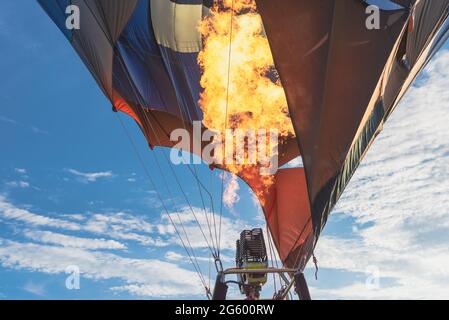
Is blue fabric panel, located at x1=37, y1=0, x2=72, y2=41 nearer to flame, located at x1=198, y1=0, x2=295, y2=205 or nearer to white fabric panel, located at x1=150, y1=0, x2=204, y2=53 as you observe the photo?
white fabric panel, located at x1=150, y1=0, x2=204, y2=53

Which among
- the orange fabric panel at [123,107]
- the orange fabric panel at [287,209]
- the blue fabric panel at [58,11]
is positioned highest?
the blue fabric panel at [58,11]

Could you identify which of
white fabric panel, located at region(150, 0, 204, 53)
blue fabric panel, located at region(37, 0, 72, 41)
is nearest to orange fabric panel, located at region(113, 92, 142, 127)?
blue fabric panel, located at region(37, 0, 72, 41)

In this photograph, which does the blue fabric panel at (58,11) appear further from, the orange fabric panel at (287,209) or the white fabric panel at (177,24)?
the orange fabric panel at (287,209)

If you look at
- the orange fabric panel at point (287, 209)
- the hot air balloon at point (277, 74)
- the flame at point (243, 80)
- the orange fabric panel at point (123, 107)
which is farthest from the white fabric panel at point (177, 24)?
the orange fabric panel at point (287, 209)

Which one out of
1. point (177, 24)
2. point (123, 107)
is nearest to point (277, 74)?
point (177, 24)

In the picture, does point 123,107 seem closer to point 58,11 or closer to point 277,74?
point 58,11
